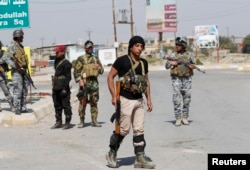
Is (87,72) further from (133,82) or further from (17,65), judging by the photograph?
(133,82)

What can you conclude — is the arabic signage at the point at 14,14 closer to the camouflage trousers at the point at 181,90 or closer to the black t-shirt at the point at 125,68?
the camouflage trousers at the point at 181,90

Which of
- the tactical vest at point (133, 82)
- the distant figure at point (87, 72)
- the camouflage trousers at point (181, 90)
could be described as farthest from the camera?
the camouflage trousers at point (181, 90)

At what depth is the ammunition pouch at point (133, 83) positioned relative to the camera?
704cm

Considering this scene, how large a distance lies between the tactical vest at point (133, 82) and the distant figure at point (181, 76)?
3.79 meters

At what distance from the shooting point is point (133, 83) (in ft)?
23.1

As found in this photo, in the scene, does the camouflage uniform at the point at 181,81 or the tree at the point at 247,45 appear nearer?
the camouflage uniform at the point at 181,81

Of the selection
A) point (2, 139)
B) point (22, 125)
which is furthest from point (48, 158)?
point (22, 125)

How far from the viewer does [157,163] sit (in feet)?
24.4

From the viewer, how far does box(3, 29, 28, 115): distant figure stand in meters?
11.7

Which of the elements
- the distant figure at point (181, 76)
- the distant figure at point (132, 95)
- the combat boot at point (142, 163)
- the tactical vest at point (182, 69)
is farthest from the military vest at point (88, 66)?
the combat boot at point (142, 163)

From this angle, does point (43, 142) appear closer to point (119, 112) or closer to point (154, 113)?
point (119, 112)

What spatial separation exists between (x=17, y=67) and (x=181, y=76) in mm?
3670

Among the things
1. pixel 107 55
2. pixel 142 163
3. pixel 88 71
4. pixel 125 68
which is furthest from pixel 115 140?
pixel 107 55

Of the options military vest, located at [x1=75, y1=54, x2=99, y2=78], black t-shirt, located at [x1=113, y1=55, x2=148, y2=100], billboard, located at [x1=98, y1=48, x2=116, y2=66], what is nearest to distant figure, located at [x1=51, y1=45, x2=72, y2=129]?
military vest, located at [x1=75, y1=54, x2=99, y2=78]
